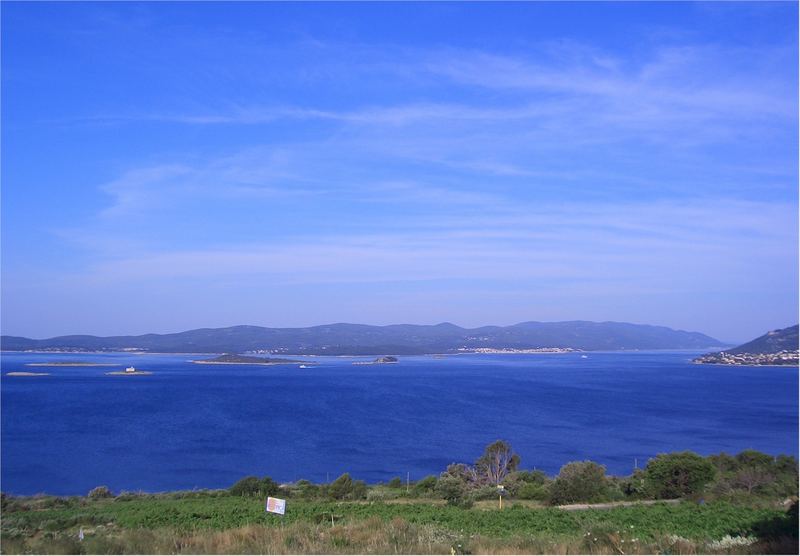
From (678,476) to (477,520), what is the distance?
9.03m

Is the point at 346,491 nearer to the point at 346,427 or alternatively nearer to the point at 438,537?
the point at 438,537

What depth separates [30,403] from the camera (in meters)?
65.2

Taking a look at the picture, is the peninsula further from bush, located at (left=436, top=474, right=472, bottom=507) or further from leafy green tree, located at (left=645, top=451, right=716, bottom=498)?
bush, located at (left=436, top=474, right=472, bottom=507)

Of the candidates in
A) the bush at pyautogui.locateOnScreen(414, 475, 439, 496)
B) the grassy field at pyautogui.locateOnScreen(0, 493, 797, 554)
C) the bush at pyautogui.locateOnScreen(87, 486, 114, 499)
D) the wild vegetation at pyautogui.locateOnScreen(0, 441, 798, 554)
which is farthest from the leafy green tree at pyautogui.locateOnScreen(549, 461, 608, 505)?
the bush at pyautogui.locateOnScreen(87, 486, 114, 499)

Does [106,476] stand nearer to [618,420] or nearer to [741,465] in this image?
[741,465]

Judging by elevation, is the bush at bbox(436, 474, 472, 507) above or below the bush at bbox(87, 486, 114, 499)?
above

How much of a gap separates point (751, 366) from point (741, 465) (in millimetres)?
124798

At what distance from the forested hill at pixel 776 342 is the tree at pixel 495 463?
117 meters

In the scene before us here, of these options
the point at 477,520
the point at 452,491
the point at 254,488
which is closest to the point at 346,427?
the point at 254,488

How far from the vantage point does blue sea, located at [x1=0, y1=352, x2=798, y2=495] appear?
112 feet

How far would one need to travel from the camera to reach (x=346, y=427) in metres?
48.6

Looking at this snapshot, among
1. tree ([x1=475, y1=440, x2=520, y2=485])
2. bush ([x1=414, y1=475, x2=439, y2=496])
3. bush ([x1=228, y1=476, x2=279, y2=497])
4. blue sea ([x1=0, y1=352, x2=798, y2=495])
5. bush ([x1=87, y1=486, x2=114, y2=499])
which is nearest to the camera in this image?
bush ([x1=228, y1=476, x2=279, y2=497])

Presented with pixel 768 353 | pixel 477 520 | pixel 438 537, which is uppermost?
pixel 438 537

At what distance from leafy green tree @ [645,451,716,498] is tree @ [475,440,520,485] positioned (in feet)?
24.6
